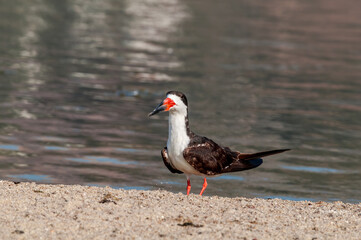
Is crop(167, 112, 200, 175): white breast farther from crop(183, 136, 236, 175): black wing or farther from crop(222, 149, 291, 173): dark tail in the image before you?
crop(222, 149, 291, 173): dark tail

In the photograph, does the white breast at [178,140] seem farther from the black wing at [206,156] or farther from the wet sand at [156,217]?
the wet sand at [156,217]

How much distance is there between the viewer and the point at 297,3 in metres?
58.9

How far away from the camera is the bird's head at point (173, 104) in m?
8.59

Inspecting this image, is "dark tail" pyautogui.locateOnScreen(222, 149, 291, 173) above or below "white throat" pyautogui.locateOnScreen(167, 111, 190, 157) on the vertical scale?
below

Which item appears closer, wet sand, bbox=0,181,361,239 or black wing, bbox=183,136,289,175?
wet sand, bbox=0,181,361,239

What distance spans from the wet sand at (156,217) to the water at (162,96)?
216 cm

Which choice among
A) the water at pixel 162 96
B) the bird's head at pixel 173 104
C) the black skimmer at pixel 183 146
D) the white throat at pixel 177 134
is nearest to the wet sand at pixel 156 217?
the black skimmer at pixel 183 146

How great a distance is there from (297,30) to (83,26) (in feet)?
38.7

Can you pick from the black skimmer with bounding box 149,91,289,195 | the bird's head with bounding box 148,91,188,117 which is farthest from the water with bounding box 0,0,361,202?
the bird's head with bounding box 148,91,188,117

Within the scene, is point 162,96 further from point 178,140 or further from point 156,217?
point 156,217

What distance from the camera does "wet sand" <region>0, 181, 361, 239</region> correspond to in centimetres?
693

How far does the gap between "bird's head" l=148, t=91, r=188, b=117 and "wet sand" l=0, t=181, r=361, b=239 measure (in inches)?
42.0

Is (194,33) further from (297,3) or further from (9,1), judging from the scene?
(297,3)

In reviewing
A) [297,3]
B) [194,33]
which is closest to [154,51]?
[194,33]
